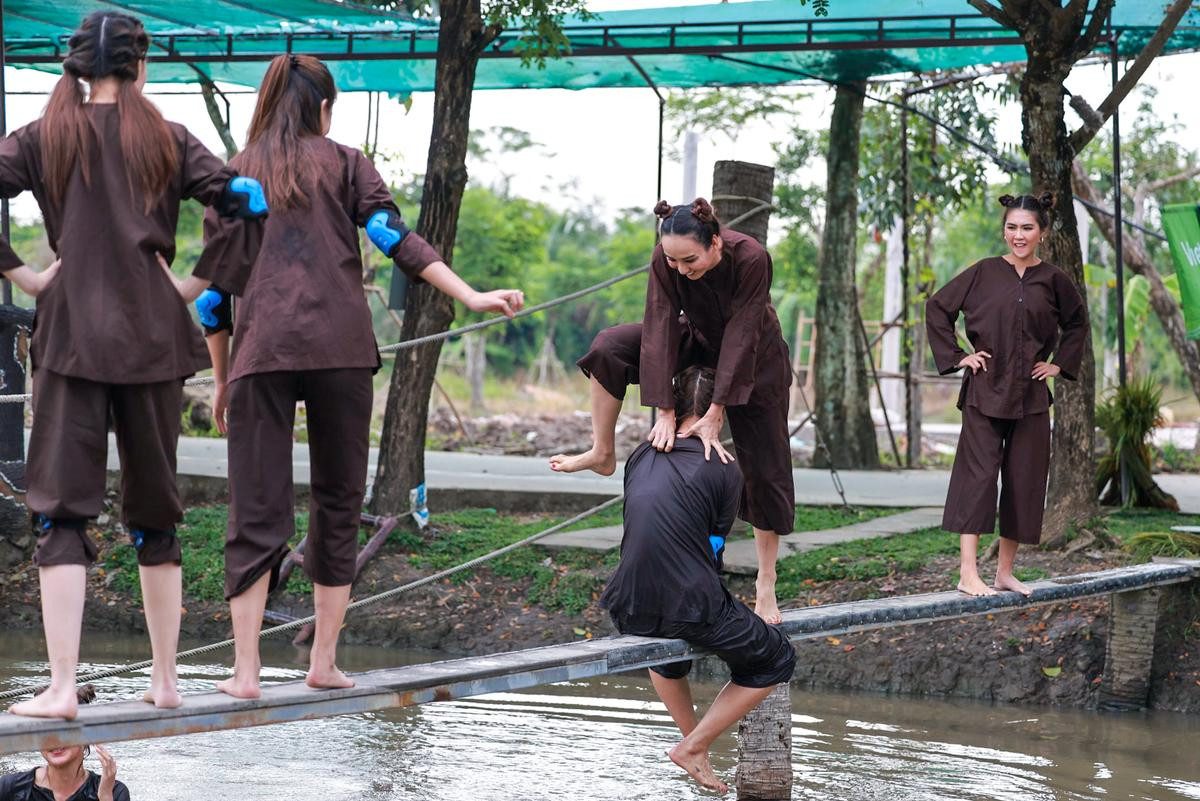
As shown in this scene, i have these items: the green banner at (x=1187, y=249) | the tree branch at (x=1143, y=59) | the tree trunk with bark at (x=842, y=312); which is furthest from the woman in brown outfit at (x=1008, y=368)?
the tree trunk with bark at (x=842, y=312)

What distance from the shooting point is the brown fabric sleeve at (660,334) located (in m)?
4.93

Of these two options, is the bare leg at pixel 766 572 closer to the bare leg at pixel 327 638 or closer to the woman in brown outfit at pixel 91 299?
the bare leg at pixel 327 638

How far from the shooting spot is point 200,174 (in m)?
3.56

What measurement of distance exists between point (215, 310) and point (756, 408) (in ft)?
6.80

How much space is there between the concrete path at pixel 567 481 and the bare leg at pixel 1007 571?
13.9 ft

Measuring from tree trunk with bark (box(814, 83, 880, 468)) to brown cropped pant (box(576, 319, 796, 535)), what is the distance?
8262mm

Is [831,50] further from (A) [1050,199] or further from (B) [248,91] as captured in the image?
(B) [248,91]

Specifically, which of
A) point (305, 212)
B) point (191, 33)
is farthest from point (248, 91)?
point (305, 212)

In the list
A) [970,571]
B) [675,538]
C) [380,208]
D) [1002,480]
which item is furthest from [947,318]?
[380,208]

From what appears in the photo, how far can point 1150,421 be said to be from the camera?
1002 centimetres

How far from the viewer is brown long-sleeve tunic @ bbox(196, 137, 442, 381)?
148 inches

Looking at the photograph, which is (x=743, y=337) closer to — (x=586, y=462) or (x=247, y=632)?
(x=586, y=462)

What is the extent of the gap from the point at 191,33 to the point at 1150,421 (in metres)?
7.30

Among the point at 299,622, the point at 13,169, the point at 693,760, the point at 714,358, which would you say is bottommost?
the point at 693,760
